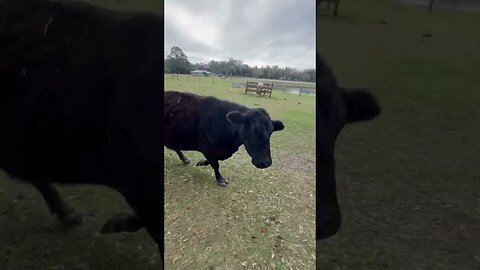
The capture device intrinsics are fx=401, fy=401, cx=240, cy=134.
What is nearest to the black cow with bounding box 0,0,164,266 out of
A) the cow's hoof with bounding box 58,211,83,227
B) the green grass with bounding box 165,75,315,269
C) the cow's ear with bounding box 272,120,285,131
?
the green grass with bounding box 165,75,315,269

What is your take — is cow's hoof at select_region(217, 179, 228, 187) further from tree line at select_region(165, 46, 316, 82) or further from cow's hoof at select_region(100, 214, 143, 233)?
tree line at select_region(165, 46, 316, 82)

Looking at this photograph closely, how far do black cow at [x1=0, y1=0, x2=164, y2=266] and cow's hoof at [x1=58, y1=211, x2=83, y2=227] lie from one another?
0.23 metres

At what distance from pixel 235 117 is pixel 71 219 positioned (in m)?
0.90

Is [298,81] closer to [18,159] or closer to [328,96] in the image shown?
[328,96]

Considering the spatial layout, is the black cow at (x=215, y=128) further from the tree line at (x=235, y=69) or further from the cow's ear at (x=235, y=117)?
the tree line at (x=235, y=69)

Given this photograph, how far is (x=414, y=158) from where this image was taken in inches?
74.9

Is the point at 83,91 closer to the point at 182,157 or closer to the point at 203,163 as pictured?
the point at 182,157

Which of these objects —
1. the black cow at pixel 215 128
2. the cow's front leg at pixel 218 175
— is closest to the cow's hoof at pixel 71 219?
the black cow at pixel 215 128

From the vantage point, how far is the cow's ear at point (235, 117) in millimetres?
1949

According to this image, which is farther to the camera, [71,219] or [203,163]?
[203,163]

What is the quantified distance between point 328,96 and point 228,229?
783mm

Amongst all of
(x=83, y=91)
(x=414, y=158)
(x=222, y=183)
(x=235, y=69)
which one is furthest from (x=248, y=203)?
(x=83, y=91)

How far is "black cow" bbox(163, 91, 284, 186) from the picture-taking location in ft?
6.35

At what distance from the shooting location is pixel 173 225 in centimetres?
186
